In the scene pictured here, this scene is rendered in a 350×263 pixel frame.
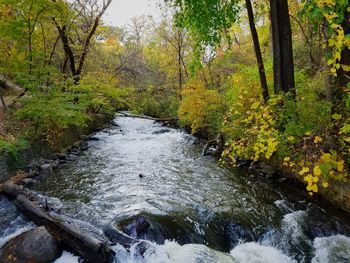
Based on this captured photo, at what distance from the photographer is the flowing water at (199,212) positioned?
5539mm

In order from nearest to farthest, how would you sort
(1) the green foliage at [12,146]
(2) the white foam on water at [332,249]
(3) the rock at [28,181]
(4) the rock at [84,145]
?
1. (2) the white foam on water at [332,249]
2. (1) the green foliage at [12,146]
3. (3) the rock at [28,181]
4. (4) the rock at [84,145]

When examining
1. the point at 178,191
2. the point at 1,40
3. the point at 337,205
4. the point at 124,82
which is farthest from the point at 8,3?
the point at 124,82

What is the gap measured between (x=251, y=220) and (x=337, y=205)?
6.18 ft

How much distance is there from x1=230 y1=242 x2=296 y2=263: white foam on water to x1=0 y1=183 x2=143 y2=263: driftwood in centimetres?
181

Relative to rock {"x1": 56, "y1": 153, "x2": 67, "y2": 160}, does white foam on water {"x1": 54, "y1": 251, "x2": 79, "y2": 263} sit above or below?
below

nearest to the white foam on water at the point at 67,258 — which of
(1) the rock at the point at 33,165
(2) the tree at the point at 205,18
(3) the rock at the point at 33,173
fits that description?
(3) the rock at the point at 33,173

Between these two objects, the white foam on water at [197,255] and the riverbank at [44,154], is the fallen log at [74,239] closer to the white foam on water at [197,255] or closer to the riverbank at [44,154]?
the white foam on water at [197,255]

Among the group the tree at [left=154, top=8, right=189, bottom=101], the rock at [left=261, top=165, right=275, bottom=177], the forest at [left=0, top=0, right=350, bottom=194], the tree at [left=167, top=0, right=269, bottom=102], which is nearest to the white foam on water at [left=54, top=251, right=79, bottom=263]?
the forest at [left=0, top=0, right=350, bottom=194]

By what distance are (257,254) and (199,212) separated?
62.3 inches

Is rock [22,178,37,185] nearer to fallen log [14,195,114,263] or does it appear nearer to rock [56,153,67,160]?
fallen log [14,195,114,263]

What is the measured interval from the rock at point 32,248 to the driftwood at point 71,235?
212mm

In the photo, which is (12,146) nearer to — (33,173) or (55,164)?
(33,173)

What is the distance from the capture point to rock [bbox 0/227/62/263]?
501cm

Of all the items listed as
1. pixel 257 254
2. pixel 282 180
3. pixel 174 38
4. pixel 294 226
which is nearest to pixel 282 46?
pixel 282 180
